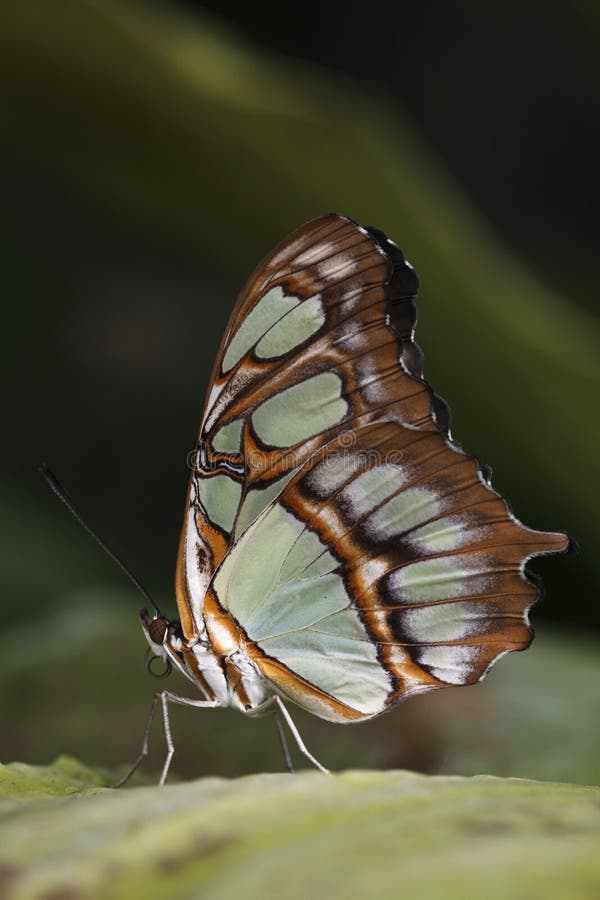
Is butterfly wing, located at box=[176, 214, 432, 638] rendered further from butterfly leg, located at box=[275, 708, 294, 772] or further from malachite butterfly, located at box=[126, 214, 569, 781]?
butterfly leg, located at box=[275, 708, 294, 772]

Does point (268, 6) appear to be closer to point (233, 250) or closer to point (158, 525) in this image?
point (233, 250)

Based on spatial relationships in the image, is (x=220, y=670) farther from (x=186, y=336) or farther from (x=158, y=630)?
(x=186, y=336)

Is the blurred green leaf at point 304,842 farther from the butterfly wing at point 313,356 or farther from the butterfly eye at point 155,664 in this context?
the butterfly eye at point 155,664

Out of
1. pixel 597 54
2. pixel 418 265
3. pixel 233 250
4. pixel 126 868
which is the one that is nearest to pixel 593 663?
pixel 418 265

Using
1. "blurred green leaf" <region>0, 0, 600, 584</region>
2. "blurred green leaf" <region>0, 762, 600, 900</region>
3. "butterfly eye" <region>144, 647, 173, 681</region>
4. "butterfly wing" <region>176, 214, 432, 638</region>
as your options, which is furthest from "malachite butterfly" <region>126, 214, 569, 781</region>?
"blurred green leaf" <region>0, 762, 600, 900</region>

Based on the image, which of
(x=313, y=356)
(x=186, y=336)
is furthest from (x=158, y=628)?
(x=186, y=336)

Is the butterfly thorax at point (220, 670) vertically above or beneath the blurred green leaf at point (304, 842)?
beneath

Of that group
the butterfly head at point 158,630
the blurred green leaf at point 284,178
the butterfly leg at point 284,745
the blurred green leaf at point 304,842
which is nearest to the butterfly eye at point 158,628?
the butterfly head at point 158,630
